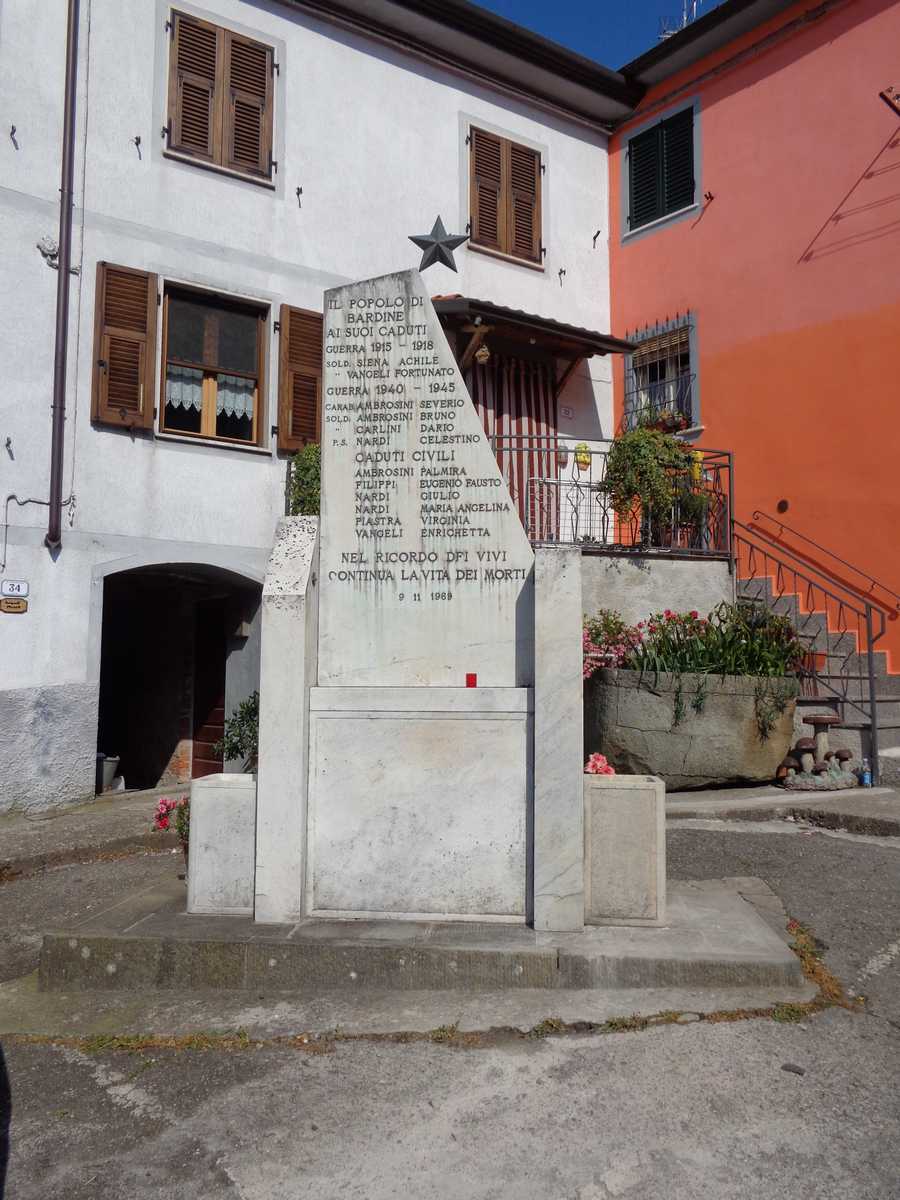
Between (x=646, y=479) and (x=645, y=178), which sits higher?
(x=645, y=178)

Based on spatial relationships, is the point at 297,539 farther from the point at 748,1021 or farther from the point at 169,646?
the point at 169,646

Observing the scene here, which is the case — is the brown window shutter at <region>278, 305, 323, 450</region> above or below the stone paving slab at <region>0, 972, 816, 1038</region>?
above

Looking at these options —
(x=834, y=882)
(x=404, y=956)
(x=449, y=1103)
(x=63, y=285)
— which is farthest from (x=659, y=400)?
(x=449, y=1103)

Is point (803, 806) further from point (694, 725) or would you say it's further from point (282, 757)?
point (282, 757)

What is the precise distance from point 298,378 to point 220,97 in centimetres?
323

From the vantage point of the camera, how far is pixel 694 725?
27.1ft

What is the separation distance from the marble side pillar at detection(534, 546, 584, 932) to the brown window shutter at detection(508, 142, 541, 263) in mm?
9786

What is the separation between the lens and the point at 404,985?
406 centimetres

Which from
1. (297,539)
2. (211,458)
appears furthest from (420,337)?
(211,458)

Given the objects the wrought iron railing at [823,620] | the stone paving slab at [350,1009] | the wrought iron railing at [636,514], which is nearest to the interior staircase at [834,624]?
the wrought iron railing at [823,620]

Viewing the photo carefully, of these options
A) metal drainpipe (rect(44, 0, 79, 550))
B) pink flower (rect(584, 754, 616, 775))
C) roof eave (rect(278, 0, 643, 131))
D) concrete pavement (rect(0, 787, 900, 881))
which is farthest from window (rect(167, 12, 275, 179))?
pink flower (rect(584, 754, 616, 775))

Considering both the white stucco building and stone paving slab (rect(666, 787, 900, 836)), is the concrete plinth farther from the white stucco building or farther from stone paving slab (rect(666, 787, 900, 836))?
the white stucco building

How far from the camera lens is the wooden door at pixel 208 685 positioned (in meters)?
11.9

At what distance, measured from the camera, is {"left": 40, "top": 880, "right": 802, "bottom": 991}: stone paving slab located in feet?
13.0
